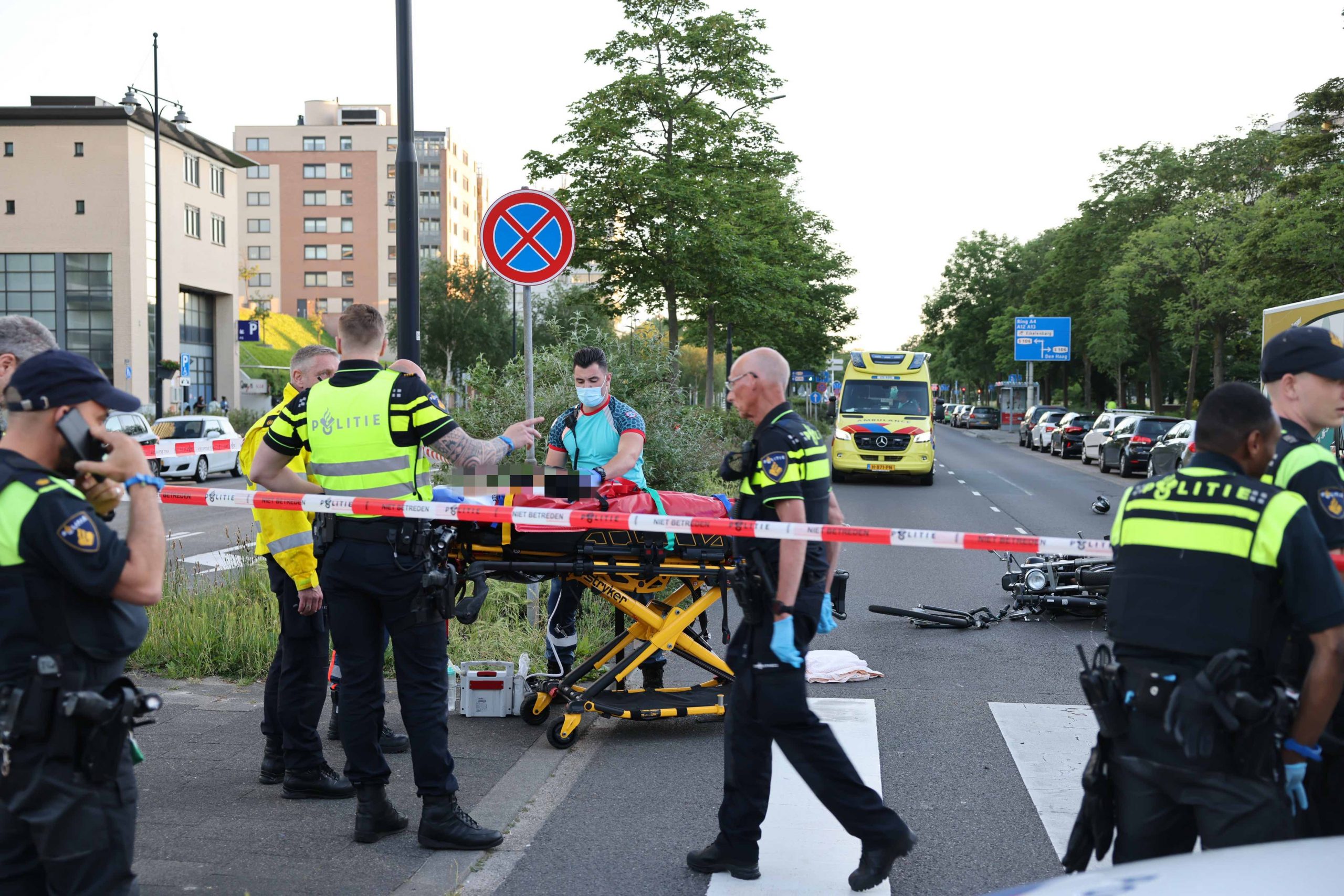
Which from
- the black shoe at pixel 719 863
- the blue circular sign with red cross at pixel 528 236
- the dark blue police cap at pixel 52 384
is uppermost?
the blue circular sign with red cross at pixel 528 236

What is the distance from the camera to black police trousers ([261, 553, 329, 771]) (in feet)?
16.4

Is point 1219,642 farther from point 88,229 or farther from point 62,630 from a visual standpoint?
point 88,229

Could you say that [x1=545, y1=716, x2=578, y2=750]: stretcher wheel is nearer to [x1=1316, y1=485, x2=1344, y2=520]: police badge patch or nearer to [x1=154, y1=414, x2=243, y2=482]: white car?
[x1=1316, y1=485, x2=1344, y2=520]: police badge patch

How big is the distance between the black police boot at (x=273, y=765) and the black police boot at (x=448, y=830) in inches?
43.0

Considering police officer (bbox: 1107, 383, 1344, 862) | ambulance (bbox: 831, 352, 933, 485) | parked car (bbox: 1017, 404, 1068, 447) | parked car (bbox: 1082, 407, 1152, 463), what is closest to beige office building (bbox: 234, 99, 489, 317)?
parked car (bbox: 1017, 404, 1068, 447)

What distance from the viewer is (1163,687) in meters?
2.87

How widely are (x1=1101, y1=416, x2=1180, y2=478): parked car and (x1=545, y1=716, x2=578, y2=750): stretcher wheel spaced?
24326 millimetres

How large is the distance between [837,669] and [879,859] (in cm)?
337

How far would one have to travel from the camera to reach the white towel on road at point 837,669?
7.19 meters

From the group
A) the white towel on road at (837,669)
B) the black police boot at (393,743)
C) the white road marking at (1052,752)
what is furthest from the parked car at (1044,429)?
the black police boot at (393,743)

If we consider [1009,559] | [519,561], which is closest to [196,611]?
[519,561]

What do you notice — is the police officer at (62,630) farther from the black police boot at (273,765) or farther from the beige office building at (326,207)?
the beige office building at (326,207)

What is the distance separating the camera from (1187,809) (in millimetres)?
2877

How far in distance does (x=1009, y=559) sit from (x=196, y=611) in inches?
248
